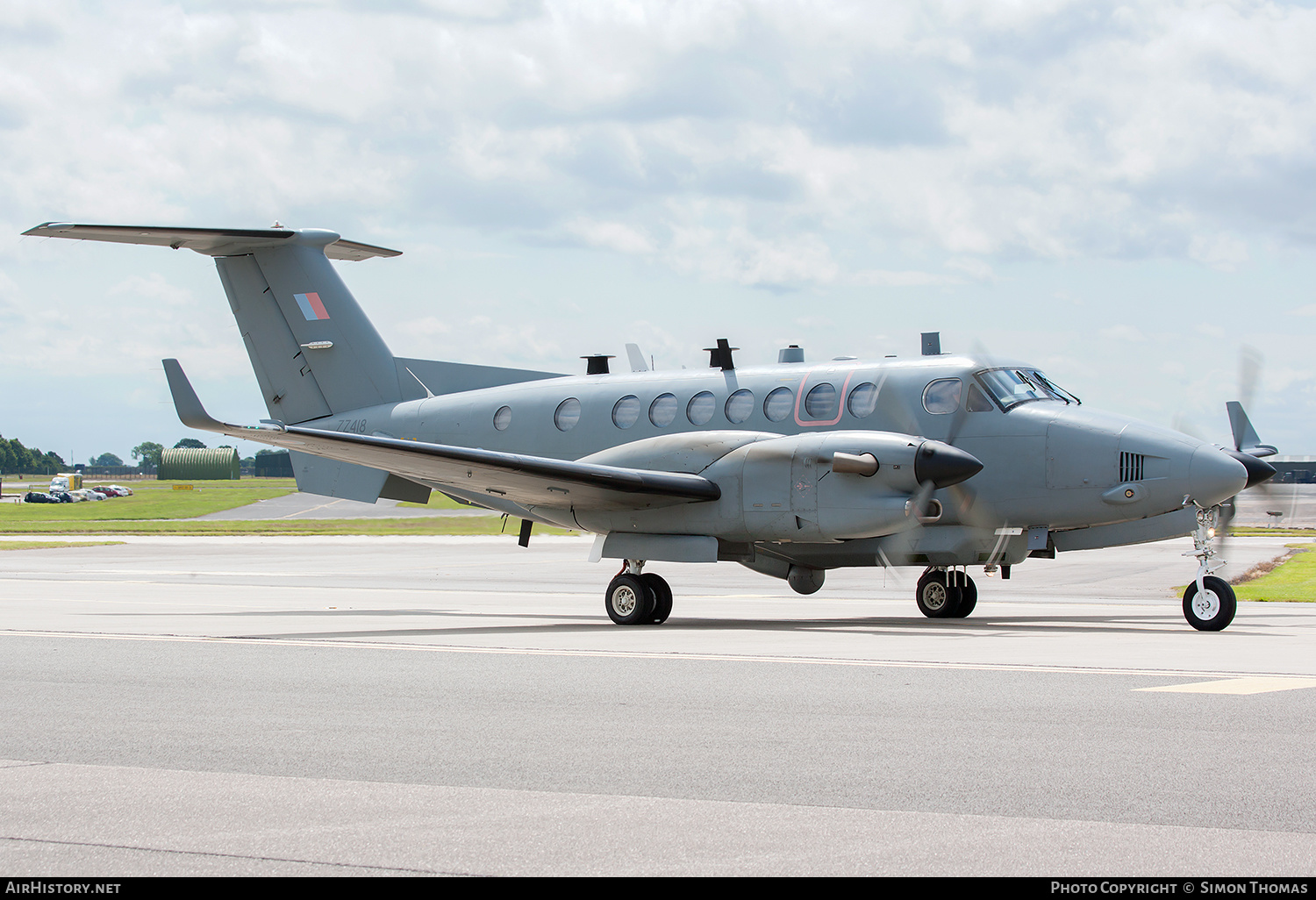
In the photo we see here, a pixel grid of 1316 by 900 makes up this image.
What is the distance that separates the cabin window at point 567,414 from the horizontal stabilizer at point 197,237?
538cm

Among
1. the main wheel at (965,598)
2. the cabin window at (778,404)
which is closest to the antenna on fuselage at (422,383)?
the cabin window at (778,404)

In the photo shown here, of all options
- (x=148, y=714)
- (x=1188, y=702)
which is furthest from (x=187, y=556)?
(x=1188, y=702)

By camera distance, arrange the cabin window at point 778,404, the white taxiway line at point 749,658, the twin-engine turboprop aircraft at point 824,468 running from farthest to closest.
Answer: the cabin window at point 778,404
the twin-engine turboprop aircraft at point 824,468
the white taxiway line at point 749,658

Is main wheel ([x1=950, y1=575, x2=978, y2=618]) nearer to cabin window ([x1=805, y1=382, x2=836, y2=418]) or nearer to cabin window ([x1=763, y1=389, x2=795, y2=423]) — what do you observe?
cabin window ([x1=805, y1=382, x2=836, y2=418])

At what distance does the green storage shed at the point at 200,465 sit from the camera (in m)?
164

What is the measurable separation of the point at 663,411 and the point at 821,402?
2483 millimetres

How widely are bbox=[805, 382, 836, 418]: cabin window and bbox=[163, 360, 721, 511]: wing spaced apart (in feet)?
6.31

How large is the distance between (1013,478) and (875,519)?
86.5 inches

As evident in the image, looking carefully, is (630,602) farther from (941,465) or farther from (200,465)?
(200,465)

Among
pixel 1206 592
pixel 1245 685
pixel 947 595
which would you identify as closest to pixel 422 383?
pixel 947 595

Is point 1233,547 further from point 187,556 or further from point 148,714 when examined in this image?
point 148,714

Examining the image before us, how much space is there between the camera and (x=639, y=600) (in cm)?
1731

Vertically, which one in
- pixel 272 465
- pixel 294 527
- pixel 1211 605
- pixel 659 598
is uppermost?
pixel 272 465

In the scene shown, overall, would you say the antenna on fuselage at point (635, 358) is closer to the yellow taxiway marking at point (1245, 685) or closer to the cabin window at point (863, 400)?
the cabin window at point (863, 400)
